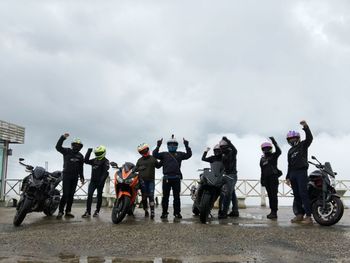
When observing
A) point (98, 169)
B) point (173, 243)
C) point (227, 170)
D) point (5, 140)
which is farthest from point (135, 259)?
point (5, 140)

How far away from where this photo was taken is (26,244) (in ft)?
21.5

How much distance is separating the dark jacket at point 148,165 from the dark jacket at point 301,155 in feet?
9.79

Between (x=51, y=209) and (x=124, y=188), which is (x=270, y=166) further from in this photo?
(x=51, y=209)

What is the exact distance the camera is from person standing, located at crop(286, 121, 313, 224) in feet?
29.1

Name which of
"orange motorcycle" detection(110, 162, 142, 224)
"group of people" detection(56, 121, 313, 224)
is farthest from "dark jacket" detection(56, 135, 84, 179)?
"orange motorcycle" detection(110, 162, 142, 224)

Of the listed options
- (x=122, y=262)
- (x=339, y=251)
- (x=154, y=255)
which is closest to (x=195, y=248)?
(x=154, y=255)

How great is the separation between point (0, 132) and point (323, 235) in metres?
20.8

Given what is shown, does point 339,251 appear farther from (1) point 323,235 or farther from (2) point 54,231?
(2) point 54,231

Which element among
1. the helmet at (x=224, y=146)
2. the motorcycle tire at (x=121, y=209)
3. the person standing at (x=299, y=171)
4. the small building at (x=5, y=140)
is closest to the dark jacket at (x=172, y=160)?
the helmet at (x=224, y=146)

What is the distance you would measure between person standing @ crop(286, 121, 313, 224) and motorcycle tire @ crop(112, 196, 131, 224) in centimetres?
354

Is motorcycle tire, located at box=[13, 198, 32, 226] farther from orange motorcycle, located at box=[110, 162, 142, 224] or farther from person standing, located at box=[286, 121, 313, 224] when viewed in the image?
person standing, located at box=[286, 121, 313, 224]

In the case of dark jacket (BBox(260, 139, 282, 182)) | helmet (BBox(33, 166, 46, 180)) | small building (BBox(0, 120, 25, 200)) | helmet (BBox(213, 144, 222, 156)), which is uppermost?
small building (BBox(0, 120, 25, 200))

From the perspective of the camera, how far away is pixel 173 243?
6281 mm

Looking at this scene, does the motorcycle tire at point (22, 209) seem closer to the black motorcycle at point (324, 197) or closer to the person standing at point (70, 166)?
the person standing at point (70, 166)
